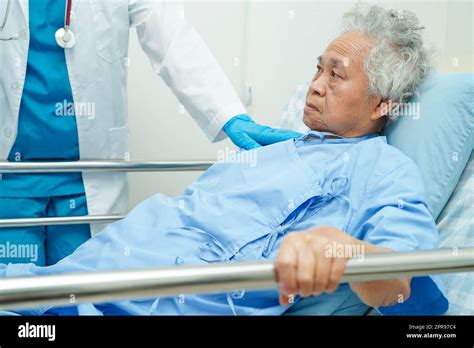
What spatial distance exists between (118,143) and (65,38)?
1.23 ft

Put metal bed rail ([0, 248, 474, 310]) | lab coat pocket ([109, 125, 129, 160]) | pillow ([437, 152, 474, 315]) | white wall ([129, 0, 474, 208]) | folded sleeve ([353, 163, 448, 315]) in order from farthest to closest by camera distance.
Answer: white wall ([129, 0, 474, 208]) → lab coat pocket ([109, 125, 129, 160]) → pillow ([437, 152, 474, 315]) → folded sleeve ([353, 163, 448, 315]) → metal bed rail ([0, 248, 474, 310])

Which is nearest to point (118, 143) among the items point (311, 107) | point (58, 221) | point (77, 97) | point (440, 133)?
point (77, 97)

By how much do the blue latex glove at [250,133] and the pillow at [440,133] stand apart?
0.34m

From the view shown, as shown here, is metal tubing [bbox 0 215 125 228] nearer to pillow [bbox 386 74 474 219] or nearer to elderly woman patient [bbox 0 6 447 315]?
elderly woman patient [bbox 0 6 447 315]

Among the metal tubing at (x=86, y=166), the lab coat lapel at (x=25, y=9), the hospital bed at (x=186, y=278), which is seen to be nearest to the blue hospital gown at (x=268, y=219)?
the hospital bed at (x=186, y=278)

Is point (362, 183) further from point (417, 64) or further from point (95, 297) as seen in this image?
point (95, 297)

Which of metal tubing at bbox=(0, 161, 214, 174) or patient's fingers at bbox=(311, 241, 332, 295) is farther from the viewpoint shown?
metal tubing at bbox=(0, 161, 214, 174)

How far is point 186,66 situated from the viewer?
71.2 inches

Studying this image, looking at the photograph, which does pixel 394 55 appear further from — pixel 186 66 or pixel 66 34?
pixel 66 34

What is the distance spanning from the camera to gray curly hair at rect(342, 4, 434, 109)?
1354 millimetres

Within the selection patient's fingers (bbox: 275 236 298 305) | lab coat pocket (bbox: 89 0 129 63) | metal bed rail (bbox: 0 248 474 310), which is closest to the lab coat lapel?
lab coat pocket (bbox: 89 0 129 63)

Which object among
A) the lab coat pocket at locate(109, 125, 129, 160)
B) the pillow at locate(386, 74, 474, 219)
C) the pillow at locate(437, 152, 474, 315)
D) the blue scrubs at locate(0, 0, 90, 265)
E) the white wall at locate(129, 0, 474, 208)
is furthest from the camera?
the white wall at locate(129, 0, 474, 208)
